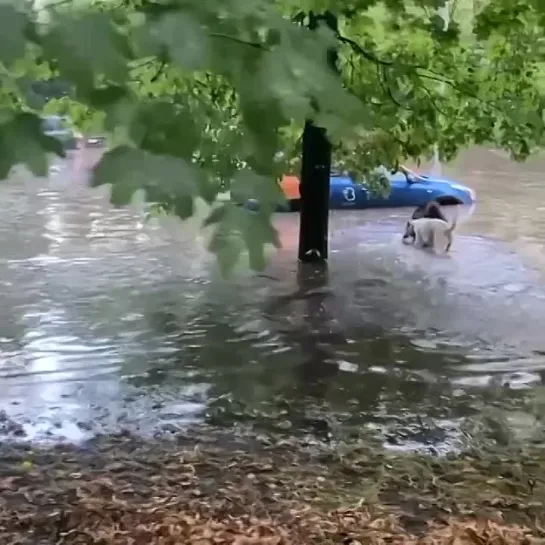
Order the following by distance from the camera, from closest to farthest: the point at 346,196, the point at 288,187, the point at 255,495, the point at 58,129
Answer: the point at 58,129
the point at 288,187
the point at 255,495
the point at 346,196

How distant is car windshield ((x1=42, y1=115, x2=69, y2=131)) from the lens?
1.81 meters

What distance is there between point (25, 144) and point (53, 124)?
0.23 meters

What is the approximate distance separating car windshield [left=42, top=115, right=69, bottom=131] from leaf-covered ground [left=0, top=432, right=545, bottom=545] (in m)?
1.93

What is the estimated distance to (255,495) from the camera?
410 centimetres

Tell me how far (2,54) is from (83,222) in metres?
10.5

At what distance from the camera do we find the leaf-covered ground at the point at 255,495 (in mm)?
3682

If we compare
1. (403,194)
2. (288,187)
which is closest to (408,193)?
(403,194)

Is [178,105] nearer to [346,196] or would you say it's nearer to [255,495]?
[255,495]

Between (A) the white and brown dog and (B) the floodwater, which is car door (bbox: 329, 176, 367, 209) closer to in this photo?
(B) the floodwater

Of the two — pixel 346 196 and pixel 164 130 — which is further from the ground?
pixel 164 130

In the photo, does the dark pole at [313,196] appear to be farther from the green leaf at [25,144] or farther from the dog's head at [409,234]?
the green leaf at [25,144]

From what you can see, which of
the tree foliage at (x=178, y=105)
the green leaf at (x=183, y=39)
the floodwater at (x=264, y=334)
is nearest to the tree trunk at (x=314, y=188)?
the floodwater at (x=264, y=334)

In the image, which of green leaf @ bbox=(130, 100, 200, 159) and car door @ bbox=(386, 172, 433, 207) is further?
car door @ bbox=(386, 172, 433, 207)

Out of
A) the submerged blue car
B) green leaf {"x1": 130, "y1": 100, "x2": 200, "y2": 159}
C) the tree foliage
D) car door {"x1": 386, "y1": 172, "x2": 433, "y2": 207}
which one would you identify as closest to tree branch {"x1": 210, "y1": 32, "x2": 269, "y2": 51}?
the tree foliage
